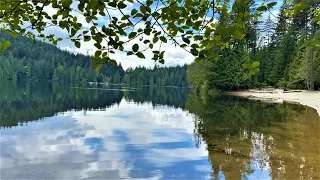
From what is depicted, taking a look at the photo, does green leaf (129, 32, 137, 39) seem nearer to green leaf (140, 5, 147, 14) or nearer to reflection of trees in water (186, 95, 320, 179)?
green leaf (140, 5, 147, 14)

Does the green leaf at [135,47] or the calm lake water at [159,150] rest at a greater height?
the green leaf at [135,47]

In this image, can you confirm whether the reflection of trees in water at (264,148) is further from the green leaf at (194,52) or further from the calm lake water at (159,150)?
the green leaf at (194,52)

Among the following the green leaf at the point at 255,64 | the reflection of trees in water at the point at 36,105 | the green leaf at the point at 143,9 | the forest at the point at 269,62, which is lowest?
the reflection of trees in water at the point at 36,105

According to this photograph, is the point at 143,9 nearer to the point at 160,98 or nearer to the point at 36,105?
the point at 36,105

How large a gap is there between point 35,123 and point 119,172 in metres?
11.3

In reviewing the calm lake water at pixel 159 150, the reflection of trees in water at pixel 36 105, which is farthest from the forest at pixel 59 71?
the calm lake water at pixel 159 150

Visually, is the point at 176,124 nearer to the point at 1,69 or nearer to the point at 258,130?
the point at 258,130

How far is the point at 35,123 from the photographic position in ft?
59.5

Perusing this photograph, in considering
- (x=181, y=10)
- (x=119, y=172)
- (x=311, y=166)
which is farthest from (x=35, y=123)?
(x=181, y=10)

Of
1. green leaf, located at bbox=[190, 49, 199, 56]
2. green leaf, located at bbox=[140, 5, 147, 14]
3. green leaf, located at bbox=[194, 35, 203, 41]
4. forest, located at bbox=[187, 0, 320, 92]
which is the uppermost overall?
forest, located at bbox=[187, 0, 320, 92]

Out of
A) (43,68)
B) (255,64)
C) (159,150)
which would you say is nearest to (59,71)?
(43,68)

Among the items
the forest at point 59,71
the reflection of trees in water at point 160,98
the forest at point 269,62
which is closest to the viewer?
the reflection of trees in water at point 160,98

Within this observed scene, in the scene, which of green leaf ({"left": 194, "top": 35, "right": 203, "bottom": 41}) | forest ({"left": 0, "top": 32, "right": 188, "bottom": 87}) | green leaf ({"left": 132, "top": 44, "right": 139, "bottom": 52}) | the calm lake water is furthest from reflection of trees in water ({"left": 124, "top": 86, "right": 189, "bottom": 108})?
forest ({"left": 0, "top": 32, "right": 188, "bottom": 87})

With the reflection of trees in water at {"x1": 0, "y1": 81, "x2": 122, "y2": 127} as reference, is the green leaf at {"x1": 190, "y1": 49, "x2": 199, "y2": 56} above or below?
above
